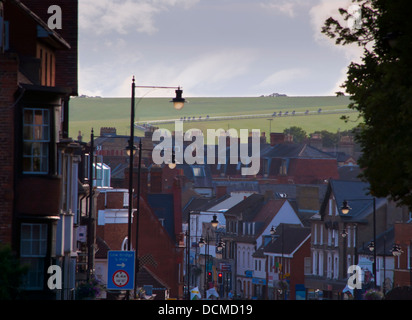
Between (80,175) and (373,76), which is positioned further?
(80,175)

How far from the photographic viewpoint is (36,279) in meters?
34.1

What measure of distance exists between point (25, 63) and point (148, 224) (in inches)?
2209

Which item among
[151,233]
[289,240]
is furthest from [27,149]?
[289,240]

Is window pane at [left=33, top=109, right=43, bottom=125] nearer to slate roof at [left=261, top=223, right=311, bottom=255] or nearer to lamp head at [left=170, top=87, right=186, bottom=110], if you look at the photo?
lamp head at [left=170, top=87, right=186, bottom=110]

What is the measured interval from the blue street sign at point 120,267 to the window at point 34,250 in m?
2.72

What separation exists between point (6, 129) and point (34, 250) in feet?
13.0

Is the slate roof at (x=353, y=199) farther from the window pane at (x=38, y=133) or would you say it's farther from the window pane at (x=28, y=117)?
the window pane at (x=28, y=117)

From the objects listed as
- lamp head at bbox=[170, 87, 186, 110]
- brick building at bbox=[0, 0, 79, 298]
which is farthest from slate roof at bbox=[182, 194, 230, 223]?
brick building at bbox=[0, 0, 79, 298]

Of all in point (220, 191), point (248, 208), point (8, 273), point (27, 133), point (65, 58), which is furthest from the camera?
point (220, 191)

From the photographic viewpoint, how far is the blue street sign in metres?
35.8

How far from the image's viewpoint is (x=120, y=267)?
36000 millimetres

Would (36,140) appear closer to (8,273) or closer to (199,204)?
(8,273)
